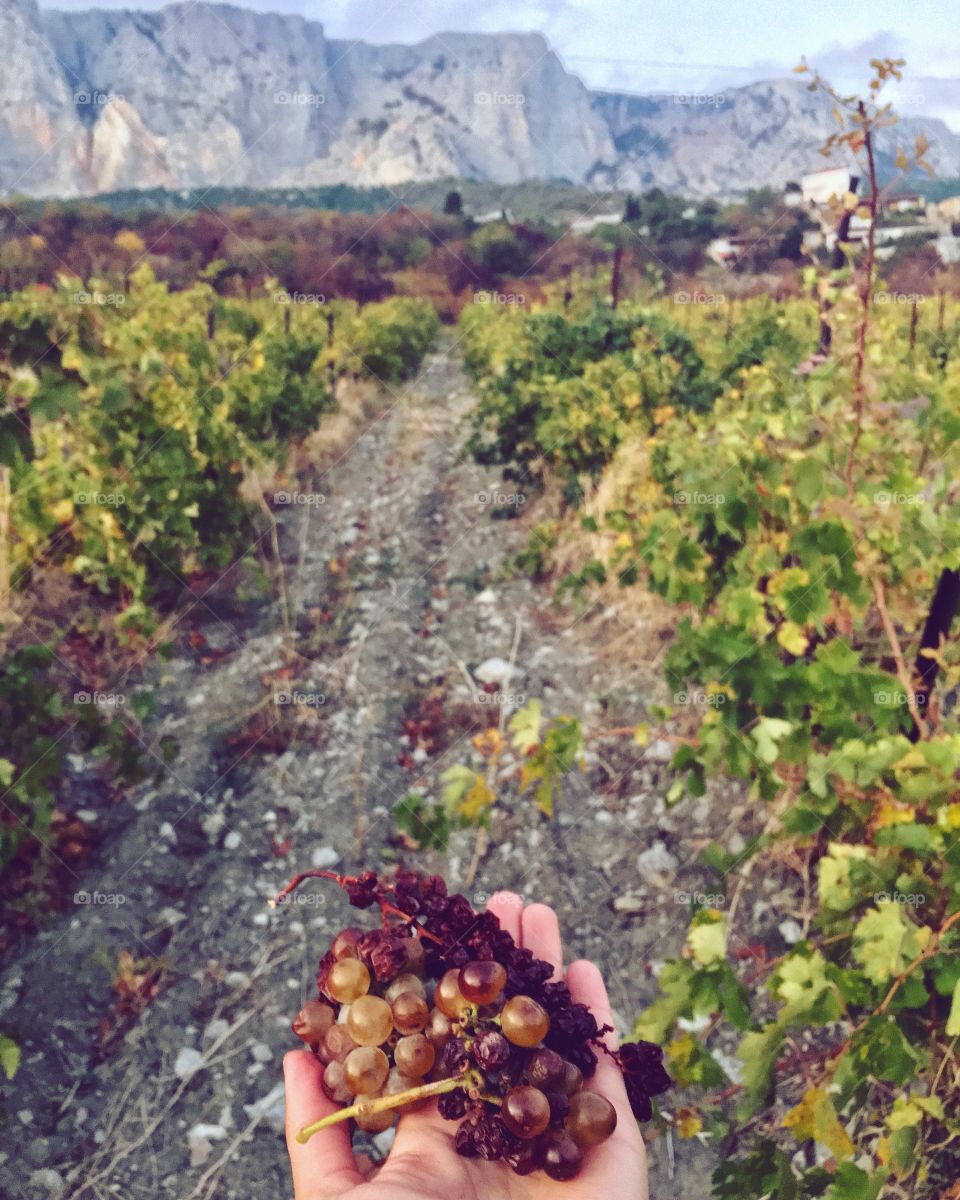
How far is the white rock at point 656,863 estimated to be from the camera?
3.64 m

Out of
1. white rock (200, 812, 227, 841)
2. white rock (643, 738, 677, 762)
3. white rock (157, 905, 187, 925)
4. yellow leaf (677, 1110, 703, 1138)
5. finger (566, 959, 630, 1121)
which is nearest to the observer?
finger (566, 959, 630, 1121)

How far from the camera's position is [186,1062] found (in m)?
2.96

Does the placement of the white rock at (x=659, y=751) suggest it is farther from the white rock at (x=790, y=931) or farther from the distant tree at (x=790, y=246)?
the distant tree at (x=790, y=246)

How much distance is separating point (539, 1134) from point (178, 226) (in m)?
30.1

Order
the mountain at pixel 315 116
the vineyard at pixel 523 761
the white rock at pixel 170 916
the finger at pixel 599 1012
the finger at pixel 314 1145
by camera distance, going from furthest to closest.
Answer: the mountain at pixel 315 116 < the white rock at pixel 170 916 < the vineyard at pixel 523 761 < the finger at pixel 599 1012 < the finger at pixel 314 1145

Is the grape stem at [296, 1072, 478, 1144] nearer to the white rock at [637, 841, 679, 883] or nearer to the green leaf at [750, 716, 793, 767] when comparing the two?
the green leaf at [750, 716, 793, 767]

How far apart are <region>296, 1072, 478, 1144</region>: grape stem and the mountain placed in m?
80.3

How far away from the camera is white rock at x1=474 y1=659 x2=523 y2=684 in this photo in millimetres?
5180

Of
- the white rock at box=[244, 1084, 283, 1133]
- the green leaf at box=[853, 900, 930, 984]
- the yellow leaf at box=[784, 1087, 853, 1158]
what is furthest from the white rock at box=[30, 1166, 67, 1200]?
the green leaf at box=[853, 900, 930, 984]

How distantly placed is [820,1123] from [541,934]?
79 centimetres

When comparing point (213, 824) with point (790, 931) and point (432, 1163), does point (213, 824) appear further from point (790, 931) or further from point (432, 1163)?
point (432, 1163)

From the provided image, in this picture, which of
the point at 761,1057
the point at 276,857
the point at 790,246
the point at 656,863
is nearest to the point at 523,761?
the point at 656,863

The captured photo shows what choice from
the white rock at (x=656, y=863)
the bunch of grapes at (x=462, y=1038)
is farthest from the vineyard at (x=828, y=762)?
the bunch of grapes at (x=462, y=1038)

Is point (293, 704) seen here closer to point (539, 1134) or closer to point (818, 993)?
point (818, 993)
